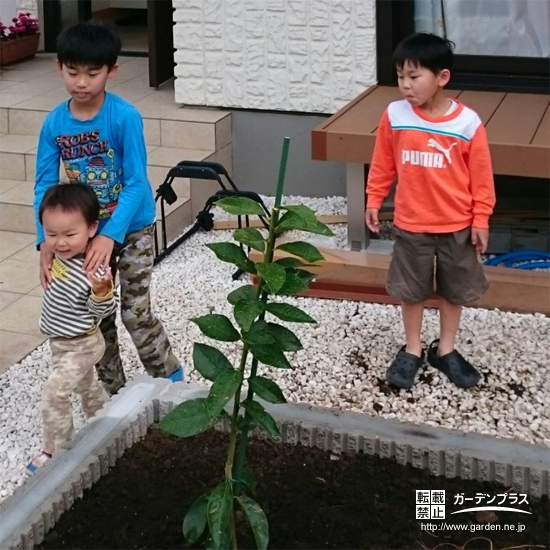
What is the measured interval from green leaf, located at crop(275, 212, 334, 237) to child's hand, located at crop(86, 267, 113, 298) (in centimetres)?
87

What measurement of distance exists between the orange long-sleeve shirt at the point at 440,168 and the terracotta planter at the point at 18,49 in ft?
16.0

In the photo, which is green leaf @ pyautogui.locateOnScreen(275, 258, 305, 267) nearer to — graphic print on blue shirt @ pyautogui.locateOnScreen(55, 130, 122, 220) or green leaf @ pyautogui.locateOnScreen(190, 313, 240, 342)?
green leaf @ pyautogui.locateOnScreen(190, 313, 240, 342)

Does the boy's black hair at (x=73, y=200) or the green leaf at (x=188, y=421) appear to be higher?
the boy's black hair at (x=73, y=200)

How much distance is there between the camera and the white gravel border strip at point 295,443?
2453mm

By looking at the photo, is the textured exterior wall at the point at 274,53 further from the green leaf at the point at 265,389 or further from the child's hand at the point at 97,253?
the green leaf at the point at 265,389

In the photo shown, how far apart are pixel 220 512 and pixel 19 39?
6.38 metres

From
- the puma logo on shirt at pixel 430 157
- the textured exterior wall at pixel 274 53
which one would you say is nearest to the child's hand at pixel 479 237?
the puma logo on shirt at pixel 430 157

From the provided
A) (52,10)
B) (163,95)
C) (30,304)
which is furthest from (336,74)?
(52,10)

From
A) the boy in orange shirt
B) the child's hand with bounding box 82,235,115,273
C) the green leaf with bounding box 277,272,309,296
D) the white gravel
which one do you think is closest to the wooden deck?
the white gravel

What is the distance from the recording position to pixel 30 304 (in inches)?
182

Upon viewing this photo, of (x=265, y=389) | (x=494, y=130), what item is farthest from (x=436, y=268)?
(x=265, y=389)

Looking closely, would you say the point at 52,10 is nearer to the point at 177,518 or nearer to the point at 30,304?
the point at 30,304

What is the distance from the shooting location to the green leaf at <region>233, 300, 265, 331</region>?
6.78 ft

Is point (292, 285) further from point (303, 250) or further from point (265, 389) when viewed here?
point (265, 389)
